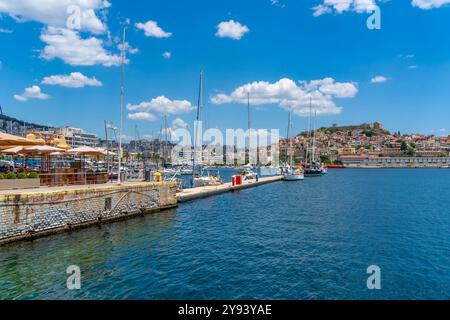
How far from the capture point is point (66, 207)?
17.6m

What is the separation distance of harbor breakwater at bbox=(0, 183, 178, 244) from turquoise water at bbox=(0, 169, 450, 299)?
2.71 ft

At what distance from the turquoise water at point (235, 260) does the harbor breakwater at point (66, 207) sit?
83 cm

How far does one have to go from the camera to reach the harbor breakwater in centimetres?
1478

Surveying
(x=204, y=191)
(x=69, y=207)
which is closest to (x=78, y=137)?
(x=204, y=191)

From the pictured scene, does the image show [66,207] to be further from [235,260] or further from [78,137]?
[78,137]

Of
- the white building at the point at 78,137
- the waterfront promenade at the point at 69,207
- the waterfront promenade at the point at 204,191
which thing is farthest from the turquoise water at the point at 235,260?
the white building at the point at 78,137

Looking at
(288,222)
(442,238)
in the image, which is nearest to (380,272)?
(442,238)

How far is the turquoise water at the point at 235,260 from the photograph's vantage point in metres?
10.6

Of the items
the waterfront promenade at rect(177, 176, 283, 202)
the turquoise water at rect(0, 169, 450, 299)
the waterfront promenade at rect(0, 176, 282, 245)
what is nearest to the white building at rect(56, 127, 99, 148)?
the waterfront promenade at rect(177, 176, 283, 202)

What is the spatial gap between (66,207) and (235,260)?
10.3 metres

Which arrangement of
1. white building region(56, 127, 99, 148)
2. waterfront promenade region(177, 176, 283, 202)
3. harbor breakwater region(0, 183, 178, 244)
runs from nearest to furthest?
harbor breakwater region(0, 183, 178, 244), waterfront promenade region(177, 176, 283, 202), white building region(56, 127, 99, 148)

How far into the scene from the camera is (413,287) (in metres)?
11.2

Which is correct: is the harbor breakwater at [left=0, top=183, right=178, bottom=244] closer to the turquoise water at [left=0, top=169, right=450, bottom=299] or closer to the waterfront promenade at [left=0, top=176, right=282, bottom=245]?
the waterfront promenade at [left=0, top=176, right=282, bottom=245]
